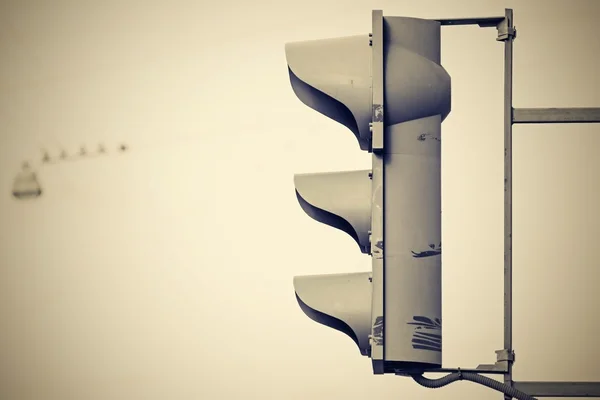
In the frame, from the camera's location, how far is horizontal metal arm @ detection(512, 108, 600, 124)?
930 centimetres

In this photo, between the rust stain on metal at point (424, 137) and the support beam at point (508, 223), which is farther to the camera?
the support beam at point (508, 223)

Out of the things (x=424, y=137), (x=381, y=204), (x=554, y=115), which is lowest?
(x=381, y=204)

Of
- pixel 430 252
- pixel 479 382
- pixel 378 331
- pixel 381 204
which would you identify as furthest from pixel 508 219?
pixel 378 331

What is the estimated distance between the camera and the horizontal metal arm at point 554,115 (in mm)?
9305

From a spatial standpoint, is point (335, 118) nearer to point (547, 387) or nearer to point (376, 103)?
point (376, 103)

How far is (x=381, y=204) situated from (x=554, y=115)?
60.3 inches

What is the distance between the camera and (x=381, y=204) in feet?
29.0

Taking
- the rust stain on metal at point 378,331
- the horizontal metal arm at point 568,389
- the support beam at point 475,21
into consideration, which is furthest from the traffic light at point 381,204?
the horizontal metal arm at point 568,389

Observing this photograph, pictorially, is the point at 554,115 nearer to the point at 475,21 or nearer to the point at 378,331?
the point at 475,21

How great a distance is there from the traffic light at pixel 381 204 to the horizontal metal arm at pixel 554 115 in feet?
2.69

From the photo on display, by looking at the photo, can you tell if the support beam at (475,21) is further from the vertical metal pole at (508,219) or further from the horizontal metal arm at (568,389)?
the horizontal metal arm at (568,389)

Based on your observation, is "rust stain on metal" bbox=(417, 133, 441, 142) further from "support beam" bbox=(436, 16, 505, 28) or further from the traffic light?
"support beam" bbox=(436, 16, 505, 28)

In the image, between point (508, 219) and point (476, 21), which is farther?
point (476, 21)

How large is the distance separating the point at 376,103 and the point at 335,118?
54 cm
